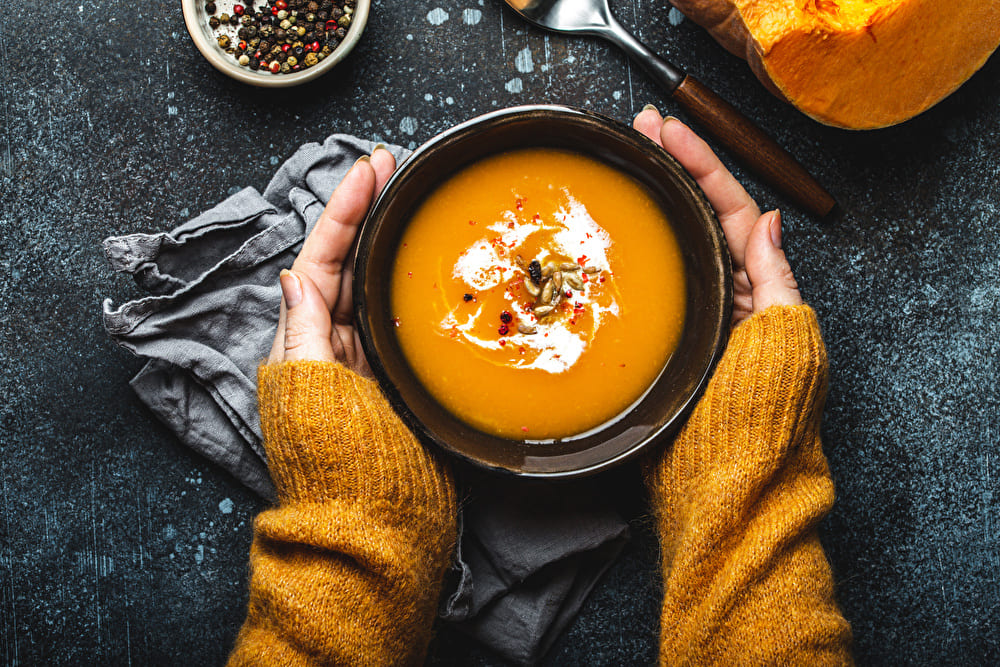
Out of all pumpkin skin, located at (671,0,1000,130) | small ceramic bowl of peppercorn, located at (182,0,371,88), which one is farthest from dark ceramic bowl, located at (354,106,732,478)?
small ceramic bowl of peppercorn, located at (182,0,371,88)

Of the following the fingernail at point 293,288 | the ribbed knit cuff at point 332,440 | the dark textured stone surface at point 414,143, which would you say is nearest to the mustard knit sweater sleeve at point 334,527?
the ribbed knit cuff at point 332,440

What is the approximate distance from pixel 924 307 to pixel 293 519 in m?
1.23

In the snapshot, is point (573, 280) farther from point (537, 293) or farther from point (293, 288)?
point (293, 288)

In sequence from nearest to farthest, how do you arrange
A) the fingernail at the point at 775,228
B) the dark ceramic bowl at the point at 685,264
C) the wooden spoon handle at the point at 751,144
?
the dark ceramic bowl at the point at 685,264, the fingernail at the point at 775,228, the wooden spoon handle at the point at 751,144

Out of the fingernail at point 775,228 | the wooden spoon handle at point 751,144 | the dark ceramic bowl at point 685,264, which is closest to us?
the dark ceramic bowl at point 685,264

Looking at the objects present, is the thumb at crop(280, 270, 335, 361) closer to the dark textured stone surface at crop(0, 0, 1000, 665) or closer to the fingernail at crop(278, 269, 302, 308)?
the fingernail at crop(278, 269, 302, 308)

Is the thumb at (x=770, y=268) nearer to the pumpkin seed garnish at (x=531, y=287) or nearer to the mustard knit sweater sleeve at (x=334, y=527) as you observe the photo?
the pumpkin seed garnish at (x=531, y=287)

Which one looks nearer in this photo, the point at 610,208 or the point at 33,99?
the point at 610,208

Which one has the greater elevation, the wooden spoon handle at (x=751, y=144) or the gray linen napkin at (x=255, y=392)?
the wooden spoon handle at (x=751, y=144)

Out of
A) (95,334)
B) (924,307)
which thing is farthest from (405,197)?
(924,307)

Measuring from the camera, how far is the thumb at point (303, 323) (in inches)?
43.8

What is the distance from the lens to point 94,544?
4.43 feet

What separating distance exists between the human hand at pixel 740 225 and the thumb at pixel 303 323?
659mm

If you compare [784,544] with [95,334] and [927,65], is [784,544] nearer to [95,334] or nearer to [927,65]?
[927,65]
